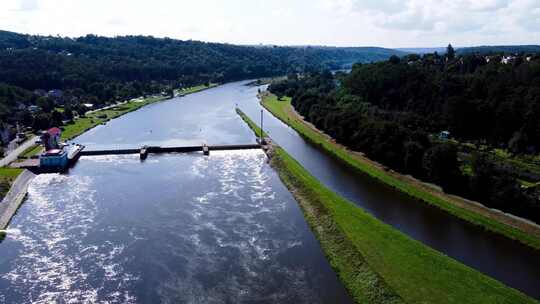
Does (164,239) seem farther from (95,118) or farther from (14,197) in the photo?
(95,118)

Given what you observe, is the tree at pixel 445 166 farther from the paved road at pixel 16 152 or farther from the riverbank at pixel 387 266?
the paved road at pixel 16 152

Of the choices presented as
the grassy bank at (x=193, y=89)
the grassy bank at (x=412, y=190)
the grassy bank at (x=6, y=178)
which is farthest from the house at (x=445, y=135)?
the grassy bank at (x=193, y=89)

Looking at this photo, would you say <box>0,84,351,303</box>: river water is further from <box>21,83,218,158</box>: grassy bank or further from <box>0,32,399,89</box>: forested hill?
<box>0,32,399,89</box>: forested hill

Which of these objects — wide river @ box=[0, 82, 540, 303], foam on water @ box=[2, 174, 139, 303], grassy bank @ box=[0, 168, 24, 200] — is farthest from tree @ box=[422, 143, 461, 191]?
grassy bank @ box=[0, 168, 24, 200]

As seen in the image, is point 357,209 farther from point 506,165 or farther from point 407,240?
point 506,165

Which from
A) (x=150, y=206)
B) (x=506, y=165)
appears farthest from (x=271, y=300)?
(x=506, y=165)

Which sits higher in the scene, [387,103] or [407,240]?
[387,103]
